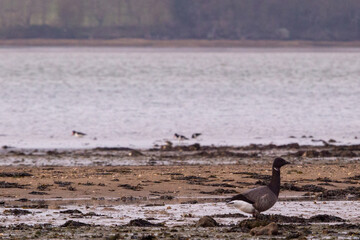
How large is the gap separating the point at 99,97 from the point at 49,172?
139ft

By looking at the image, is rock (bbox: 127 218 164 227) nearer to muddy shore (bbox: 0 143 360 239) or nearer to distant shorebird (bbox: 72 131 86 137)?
muddy shore (bbox: 0 143 360 239)

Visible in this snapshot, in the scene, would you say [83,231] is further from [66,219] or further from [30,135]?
[30,135]

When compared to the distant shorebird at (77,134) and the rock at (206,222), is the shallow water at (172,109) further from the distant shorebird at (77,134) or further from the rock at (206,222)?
the rock at (206,222)

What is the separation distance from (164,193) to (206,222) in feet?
12.9

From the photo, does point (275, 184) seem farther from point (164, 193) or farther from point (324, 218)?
point (164, 193)

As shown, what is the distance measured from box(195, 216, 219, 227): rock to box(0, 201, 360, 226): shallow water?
0.41 meters

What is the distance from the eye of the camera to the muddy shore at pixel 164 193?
41.7 feet

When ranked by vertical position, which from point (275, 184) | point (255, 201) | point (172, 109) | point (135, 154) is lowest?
point (172, 109)

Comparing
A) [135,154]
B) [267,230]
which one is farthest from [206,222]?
[135,154]

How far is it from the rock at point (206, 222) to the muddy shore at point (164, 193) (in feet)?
0.27

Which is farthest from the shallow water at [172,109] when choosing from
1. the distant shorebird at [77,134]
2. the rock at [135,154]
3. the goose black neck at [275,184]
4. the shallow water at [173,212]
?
the goose black neck at [275,184]

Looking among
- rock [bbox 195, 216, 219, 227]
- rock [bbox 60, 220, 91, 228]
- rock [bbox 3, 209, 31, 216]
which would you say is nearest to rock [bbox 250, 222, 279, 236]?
rock [bbox 195, 216, 219, 227]

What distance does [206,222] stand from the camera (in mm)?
12945

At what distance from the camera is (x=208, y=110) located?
50.1m
